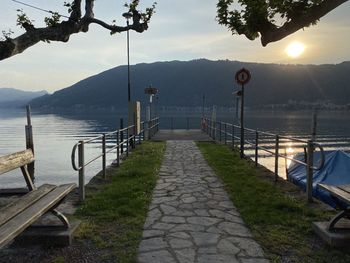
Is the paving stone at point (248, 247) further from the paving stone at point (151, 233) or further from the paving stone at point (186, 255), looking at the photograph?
the paving stone at point (151, 233)

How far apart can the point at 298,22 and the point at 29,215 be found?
20.3ft

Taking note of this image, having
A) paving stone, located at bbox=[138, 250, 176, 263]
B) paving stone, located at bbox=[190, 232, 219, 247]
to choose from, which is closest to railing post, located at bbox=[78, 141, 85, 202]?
paving stone, located at bbox=[190, 232, 219, 247]

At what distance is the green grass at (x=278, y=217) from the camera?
5.06m

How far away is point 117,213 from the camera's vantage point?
6.81 m

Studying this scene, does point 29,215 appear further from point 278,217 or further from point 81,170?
point 278,217

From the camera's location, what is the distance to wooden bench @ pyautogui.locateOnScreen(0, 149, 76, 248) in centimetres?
394

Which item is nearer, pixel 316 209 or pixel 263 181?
pixel 316 209

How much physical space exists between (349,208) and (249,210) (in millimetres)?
2052

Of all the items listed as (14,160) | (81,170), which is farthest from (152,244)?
(81,170)

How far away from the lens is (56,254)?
4977mm

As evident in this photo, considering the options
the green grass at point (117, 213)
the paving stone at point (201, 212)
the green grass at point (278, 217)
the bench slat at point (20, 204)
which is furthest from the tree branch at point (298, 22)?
the bench slat at point (20, 204)

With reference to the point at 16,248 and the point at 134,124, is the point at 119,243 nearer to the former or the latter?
the point at 16,248

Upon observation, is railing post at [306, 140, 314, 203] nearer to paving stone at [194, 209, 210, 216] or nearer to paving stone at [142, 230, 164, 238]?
paving stone at [194, 209, 210, 216]

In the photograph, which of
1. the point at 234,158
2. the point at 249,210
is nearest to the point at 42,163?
the point at 234,158
